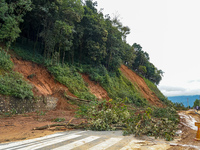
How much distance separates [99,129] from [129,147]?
2531mm

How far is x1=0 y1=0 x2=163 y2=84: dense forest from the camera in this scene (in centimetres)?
1465

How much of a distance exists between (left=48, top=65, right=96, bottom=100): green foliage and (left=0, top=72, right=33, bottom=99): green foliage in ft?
17.3

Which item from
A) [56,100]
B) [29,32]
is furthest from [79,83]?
[29,32]

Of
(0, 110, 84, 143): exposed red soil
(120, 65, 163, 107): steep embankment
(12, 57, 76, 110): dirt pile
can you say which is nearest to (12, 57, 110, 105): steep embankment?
(12, 57, 76, 110): dirt pile

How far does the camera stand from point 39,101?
501 inches

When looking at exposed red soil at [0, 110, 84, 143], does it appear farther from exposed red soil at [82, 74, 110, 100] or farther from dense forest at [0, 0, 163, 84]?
exposed red soil at [82, 74, 110, 100]

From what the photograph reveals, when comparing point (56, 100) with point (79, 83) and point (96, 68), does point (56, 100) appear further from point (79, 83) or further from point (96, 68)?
point (96, 68)

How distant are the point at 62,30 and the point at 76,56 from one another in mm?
8484

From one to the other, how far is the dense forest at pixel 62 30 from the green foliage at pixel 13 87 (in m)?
4.34

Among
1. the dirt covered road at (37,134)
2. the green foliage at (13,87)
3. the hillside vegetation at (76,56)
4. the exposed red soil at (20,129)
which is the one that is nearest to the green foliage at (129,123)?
the hillside vegetation at (76,56)

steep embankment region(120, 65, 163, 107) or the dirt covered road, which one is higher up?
steep embankment region(120, 65, 163, 107)

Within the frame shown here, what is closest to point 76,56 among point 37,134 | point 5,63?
point 5,63

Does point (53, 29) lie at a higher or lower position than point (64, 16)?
lower

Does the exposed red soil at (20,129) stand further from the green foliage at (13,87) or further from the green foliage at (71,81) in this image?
the green foliage at (71,81)
